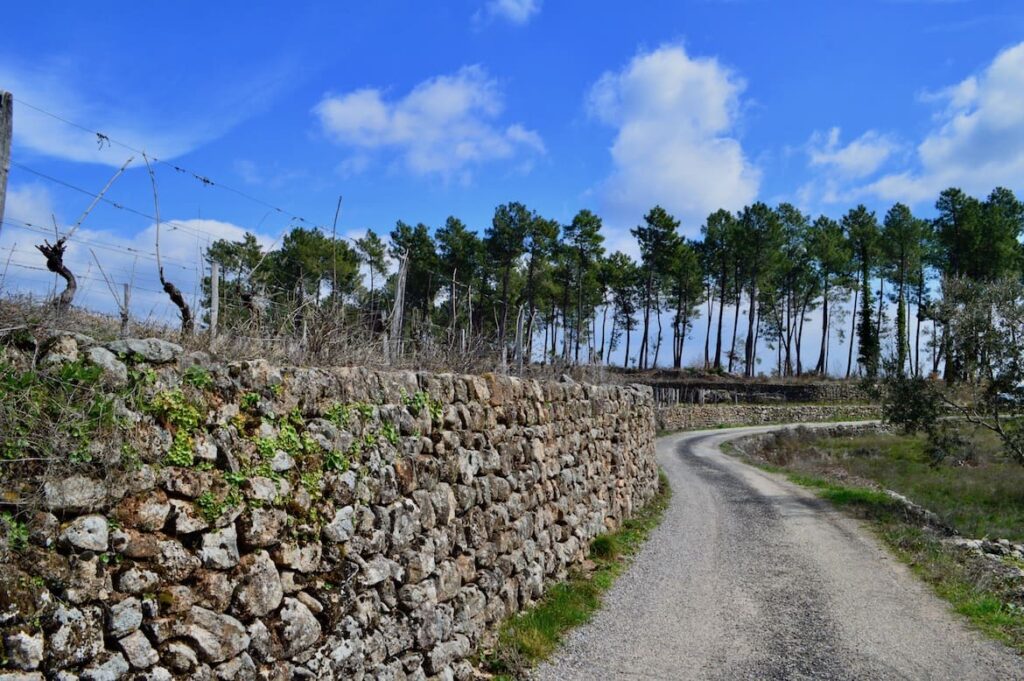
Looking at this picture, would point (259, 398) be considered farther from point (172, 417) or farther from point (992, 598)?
point (992, 598)

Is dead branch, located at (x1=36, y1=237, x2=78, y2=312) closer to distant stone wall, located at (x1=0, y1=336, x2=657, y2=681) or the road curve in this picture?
distant stone wall, located at (x1=0, y1=336, x2=657, y2=681)

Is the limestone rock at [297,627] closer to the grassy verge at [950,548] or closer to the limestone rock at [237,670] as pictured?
the limestone rock at [237,670]

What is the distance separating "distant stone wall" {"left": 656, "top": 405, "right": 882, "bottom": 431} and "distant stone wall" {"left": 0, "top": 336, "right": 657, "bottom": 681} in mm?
37113

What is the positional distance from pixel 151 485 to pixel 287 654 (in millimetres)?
1487

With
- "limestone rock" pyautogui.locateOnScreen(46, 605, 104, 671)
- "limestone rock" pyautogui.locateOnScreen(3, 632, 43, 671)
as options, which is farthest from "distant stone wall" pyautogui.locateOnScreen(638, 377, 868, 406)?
"limestone rock" pyautogui.locateOnScreen(3, 632, 43, 671)

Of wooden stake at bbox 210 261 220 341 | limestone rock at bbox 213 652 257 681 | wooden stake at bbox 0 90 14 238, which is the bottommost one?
limestone rock at bbox 213 652 257 681

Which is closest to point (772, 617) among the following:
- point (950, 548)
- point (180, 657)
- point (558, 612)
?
point (558, 612)

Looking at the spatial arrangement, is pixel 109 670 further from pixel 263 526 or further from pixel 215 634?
pixel 263 526

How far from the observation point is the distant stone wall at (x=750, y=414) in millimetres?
45062

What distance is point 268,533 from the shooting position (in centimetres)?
447

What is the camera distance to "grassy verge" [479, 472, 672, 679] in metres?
6.92

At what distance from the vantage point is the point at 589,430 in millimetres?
12352

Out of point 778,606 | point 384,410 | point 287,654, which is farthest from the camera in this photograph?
point 778,606

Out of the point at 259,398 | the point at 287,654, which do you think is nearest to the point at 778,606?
the point at 287,654
